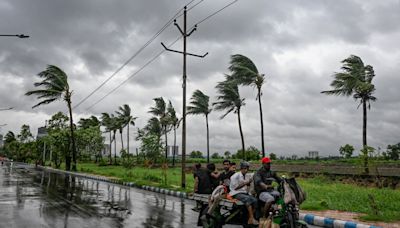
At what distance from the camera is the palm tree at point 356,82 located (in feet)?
77.9

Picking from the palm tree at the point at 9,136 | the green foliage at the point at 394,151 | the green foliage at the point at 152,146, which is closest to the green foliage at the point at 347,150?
the green foliage at the point at 394,151

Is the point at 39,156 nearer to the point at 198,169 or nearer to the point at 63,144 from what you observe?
the point at 63,144

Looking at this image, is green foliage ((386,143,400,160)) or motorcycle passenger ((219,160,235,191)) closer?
motorcycle passenger ((219,160,235,191))

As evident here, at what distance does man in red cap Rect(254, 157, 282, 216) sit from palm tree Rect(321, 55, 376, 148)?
18.8 m

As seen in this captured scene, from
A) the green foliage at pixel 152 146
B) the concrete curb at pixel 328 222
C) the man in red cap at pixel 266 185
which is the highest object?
the green foliage at pixel 152 146

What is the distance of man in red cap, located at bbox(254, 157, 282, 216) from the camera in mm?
6691

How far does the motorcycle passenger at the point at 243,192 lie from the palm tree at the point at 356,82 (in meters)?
18.5

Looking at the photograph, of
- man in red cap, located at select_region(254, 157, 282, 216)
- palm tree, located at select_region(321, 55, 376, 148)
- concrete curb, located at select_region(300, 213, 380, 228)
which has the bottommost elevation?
concrete curb, located at select_region(300, 213, 380, 228)

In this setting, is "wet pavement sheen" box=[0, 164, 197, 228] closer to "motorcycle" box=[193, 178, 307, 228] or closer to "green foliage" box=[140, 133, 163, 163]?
"motorcycle" box=[193, 178, 307, 228]

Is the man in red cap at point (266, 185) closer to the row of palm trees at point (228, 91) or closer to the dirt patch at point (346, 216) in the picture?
the dirt patch at point (346, 216)

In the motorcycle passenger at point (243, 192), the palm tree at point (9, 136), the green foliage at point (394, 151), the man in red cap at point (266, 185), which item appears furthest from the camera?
the palm tree at point (9, 136)

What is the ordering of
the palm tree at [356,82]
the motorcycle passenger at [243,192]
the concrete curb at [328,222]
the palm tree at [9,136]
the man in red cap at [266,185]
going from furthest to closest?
1. the palm tree at [9,136]
2. the palm tree at [356,82]
3. the concrete curb at [328,222]
4. the motorcycle passenger at [243,192]
5. the man in red cap at [266,185]

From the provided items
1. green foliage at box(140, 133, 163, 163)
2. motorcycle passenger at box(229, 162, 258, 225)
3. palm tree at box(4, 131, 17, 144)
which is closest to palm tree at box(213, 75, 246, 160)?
green foliage at box(140, 133, 163, 163)

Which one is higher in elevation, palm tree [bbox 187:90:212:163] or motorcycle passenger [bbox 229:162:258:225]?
palm tree [bbox 187:90:212:163]
